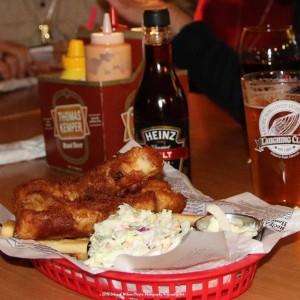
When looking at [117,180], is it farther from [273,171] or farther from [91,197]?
[273,171]

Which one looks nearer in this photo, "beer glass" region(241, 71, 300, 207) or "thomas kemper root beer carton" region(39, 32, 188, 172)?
"beer glass" region(241, 71, 300, 207)

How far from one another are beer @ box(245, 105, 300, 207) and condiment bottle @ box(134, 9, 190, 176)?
0.09 meters

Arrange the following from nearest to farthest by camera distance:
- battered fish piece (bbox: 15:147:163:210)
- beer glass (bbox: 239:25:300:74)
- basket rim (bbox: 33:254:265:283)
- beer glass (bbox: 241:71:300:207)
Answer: basket rim (bbox: 33:254:265:283), battered fish piece (bbox: 15:147:163:210), beer glass (bbox: 241:71:300:207), beer glass (bbox: 239:25:300:74)

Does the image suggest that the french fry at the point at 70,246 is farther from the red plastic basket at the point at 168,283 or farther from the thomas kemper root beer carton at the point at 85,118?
the thomas kemper root beer carton at the point at 85,118

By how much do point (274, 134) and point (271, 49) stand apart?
1.09 feet

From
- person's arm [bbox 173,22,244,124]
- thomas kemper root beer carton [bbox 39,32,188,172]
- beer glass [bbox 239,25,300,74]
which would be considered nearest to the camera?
thomas kemper root beer carton [bbox 39,32,188,172]

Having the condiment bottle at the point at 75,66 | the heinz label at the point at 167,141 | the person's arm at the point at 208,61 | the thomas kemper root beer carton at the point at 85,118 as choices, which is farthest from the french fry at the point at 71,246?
the person's arm at the point at 208,61

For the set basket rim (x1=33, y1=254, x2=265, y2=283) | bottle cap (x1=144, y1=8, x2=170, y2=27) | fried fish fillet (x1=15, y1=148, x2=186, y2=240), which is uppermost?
bottle cap (x1=144, y1=8, x2=170, y2=27)

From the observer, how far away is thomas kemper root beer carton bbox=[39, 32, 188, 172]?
3.55 feet

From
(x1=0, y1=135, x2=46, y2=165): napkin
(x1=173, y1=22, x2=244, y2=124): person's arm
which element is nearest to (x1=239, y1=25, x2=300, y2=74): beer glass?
(x1=173, y1=22, x2=244, y2=124): person's arm

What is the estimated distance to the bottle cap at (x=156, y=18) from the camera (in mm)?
929

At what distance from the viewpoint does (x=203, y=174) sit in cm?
110

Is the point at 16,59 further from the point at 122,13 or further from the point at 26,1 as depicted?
the point at 122,13

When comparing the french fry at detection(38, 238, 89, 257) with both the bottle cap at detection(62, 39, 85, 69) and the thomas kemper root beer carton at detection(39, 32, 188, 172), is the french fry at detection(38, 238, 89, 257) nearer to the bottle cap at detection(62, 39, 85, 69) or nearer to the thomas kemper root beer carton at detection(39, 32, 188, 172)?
the thomas kemper root beer carton at detection(39, 32, 188, 172)
